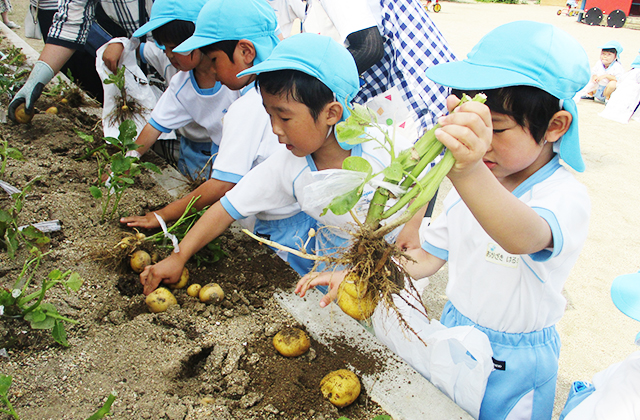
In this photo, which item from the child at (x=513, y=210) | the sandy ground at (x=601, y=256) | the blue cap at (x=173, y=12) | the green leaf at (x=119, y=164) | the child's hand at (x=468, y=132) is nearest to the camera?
the child's hand at (x=468, y=132)

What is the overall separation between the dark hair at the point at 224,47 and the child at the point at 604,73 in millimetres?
7443

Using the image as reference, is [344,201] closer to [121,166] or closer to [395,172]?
[395,172]

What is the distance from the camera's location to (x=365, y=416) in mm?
1383

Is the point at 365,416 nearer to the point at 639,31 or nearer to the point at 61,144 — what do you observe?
the point at 61,144

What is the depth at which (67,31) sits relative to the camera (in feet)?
9.19

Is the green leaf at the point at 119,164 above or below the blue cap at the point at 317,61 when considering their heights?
below

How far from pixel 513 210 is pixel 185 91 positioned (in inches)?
75.8

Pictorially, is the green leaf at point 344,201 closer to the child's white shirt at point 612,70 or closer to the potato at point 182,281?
the potato at point 182,281

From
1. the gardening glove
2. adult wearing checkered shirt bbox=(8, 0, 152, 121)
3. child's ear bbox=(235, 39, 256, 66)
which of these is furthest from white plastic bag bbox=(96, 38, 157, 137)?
child's ear bbox=(235, 39, 256, 66)

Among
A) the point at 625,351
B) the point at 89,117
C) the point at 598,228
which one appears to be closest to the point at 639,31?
the point at 598,228

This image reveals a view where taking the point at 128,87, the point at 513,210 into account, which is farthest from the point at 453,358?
the point at 128,87

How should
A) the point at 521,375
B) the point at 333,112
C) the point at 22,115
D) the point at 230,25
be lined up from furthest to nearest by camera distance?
the point at 22,115 < the point at 230,25 < the point at 333,112 < the point at 521,375

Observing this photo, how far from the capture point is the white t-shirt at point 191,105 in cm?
237

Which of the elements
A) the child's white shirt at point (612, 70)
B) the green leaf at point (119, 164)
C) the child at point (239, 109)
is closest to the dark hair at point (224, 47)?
the child at point (239, 109)
